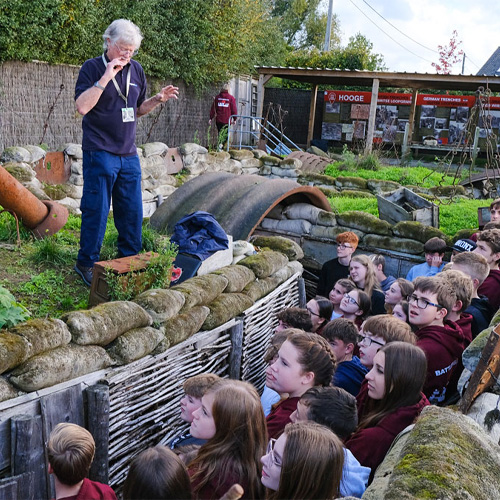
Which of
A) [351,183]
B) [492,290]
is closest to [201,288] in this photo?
[492,290]

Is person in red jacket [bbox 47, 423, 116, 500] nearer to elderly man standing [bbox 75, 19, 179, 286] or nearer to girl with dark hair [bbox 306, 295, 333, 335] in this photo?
elderly man standing [bbox 75, 19, 179, 286]

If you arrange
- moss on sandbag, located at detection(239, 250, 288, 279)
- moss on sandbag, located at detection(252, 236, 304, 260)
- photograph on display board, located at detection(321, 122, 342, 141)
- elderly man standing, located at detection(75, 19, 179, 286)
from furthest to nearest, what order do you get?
1. photograph on display board, located at detection(321, 122, 342, 141)
2. moss on sandbag, located at detection(252, 236, 304, 260)
3. moss on sandbag, located at detection(239, 250, 288, 279)
4. elderly man standing, located at detection(75, 19, 179, 286)

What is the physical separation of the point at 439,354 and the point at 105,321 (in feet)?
6.83

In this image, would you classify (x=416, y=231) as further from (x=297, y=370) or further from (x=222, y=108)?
(x=222, y=108)

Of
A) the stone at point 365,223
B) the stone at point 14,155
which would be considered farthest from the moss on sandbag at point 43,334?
the stone at point 14,155

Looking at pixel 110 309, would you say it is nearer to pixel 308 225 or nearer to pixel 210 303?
pixel 210 303

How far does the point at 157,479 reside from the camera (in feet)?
7.27

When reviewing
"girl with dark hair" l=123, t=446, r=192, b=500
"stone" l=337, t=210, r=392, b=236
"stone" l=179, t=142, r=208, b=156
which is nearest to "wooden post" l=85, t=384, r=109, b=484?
"girl with dark hair" l=123, t=446, r=192, b=500

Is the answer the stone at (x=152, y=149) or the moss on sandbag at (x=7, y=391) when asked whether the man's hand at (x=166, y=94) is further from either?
the stone at (x=152, y=149)

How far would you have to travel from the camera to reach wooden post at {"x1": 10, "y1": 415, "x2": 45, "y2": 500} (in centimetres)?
308

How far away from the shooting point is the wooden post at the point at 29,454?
121 inches

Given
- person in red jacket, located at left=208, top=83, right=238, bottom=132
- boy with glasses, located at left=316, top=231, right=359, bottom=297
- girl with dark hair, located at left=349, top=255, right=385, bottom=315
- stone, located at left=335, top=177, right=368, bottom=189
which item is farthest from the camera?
person in red jacket, located at left=208, top=83, right=238, bottom=132

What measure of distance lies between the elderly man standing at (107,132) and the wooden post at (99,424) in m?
1.41

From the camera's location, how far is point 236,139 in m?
19.1
